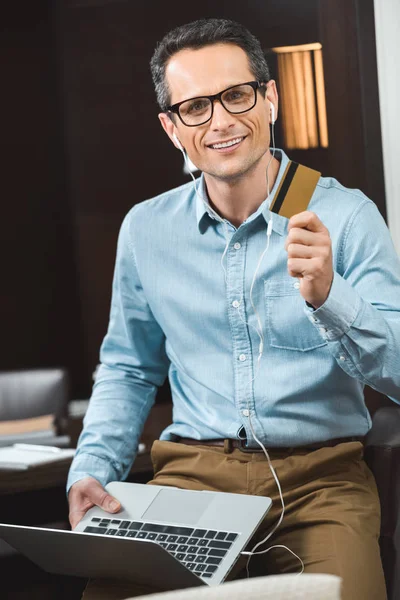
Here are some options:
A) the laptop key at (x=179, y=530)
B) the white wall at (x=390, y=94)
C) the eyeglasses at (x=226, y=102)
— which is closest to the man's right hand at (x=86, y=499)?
the laptop key at (x=179, y=530)

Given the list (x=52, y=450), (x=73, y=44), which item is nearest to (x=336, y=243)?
(x=52, y=450)

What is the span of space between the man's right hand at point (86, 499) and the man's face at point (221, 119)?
72 centimetres

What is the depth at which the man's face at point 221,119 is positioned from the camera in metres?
1.69

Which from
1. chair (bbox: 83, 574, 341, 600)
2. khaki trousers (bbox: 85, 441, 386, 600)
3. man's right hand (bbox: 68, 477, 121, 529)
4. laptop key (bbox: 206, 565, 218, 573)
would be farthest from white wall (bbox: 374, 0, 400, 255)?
chair (bbox: 83, 574, 341, 600)

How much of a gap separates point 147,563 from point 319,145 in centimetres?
194

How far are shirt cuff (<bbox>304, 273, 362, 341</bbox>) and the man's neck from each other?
1.42 ft

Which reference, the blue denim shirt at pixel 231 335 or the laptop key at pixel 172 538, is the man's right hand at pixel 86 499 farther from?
the laptop key at pixel 172 538

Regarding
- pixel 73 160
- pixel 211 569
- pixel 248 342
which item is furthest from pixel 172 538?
pixel 73 160

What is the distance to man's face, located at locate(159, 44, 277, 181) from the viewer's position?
66.7 inches

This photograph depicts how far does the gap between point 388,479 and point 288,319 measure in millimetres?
402

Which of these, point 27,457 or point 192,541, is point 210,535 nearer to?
point 192,541

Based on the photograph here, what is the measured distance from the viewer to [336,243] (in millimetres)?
1669

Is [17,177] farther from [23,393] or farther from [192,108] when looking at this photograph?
[192,108]

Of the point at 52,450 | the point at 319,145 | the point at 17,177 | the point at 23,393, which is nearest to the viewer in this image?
the point at 52,450
